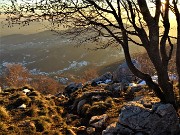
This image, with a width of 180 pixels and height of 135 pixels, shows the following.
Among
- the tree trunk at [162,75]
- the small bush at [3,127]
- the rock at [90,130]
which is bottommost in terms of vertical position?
the rock at [90,130]

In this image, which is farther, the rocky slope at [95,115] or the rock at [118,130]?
the rock at [118,130]

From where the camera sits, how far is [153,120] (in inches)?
447

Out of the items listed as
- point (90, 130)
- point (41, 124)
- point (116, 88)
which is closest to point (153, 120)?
point (90, 130)

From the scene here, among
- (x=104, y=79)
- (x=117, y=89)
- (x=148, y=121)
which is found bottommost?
(x=104, y=79)

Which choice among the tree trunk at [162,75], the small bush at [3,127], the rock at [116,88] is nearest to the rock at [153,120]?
the tree trunk at [162,75]

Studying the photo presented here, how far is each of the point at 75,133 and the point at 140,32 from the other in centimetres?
669

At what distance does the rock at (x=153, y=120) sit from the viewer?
36.8ft

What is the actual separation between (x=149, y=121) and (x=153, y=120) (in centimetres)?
15

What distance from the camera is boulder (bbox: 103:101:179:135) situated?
11.2m

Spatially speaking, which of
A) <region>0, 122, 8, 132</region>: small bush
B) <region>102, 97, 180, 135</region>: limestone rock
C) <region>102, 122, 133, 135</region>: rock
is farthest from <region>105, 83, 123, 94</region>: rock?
<region>102, 97, 180, 135</region>: limestone rock

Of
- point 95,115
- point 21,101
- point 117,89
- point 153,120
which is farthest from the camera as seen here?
point 117,89

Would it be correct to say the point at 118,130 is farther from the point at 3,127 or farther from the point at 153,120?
the point at 3,127

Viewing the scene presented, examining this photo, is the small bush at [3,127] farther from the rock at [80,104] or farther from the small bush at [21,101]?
the rock at [80,104]

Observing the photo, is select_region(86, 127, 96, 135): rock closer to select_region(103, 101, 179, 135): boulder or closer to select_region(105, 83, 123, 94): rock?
select_region(103, 101, 179, 135): boulder
